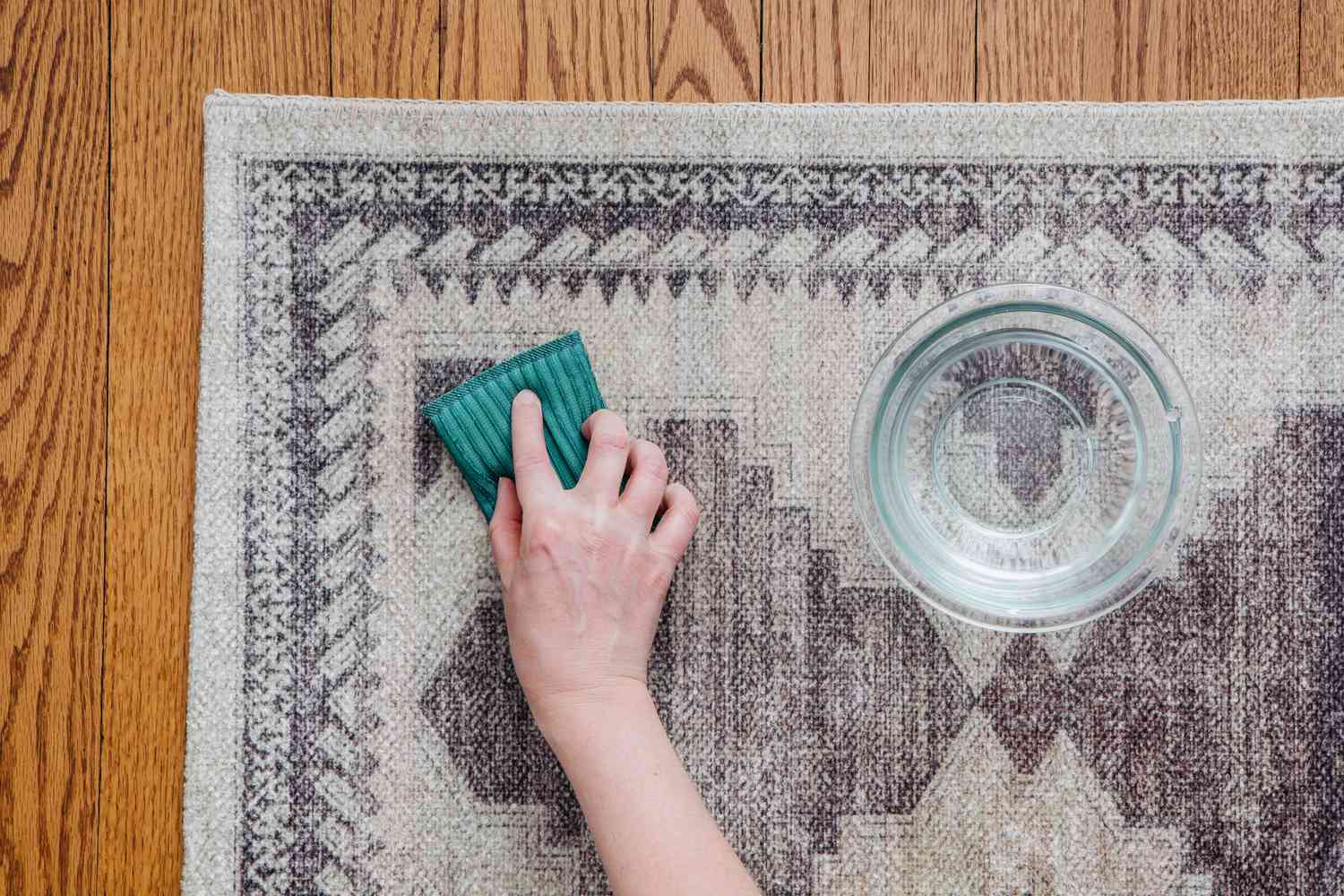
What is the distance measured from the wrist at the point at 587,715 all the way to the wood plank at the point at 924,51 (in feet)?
1.46

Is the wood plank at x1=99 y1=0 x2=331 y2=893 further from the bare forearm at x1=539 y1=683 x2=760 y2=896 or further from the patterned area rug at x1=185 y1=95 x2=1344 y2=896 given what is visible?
the bare forearm at x1=539 y1=683 x2=760 y2=896

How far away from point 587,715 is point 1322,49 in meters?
0.68

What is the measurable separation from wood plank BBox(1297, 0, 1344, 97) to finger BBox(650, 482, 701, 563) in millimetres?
519

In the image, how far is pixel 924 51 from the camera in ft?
2.16

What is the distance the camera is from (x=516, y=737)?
643 mm

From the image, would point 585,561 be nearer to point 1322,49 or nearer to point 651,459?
point 651,459

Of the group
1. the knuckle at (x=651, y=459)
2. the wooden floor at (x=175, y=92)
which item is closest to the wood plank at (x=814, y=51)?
the wooden floor at (x=175, y=92)

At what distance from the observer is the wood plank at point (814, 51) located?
2.16ft

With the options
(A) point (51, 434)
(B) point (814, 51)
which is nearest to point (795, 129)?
(B) point (814, 51)

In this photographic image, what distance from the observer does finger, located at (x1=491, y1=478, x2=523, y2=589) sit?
625 mm

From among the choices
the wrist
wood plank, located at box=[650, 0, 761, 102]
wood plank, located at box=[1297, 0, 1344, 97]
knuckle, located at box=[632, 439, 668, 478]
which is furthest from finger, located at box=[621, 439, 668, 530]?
wood plank, located at box=[1297, 0, 1344, 97]

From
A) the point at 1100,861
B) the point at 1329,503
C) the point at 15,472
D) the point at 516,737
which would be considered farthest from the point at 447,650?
the point at 1329,503

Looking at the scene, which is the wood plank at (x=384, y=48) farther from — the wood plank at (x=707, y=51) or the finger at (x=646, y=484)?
the finger at (x=646, y=484)

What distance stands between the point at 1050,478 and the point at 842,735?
0.23 metres
